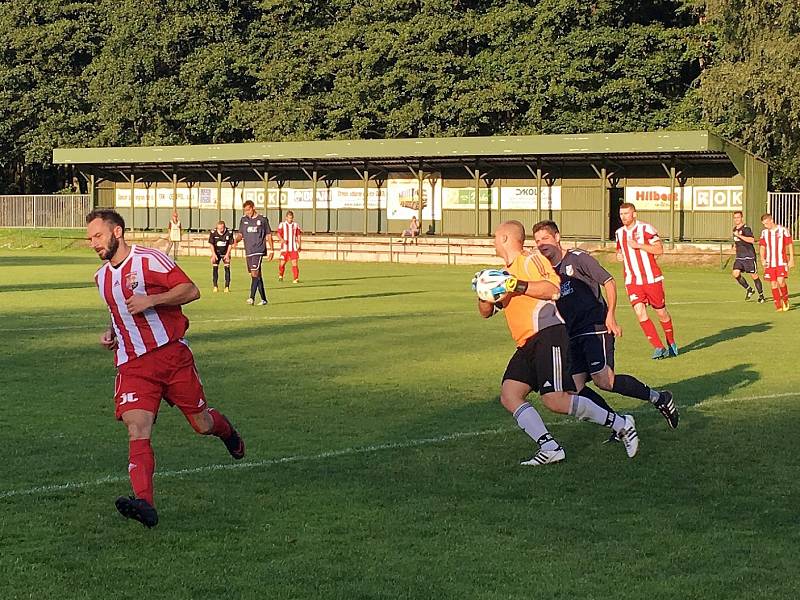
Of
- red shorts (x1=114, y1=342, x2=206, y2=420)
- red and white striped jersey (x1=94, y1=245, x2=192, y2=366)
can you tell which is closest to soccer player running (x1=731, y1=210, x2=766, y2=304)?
red shorts (x1=114, y1=342, x2=206, y2=420)

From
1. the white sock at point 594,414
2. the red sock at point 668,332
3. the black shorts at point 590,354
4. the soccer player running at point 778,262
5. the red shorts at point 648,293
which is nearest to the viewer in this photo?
the white sock at point 594,414

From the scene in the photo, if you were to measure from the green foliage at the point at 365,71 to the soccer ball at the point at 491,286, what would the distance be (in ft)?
121

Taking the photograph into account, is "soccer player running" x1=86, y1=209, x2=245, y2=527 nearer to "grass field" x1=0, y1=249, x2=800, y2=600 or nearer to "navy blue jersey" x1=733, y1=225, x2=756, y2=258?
"grass field" x1=0, y1=249, x2=800, y2=600

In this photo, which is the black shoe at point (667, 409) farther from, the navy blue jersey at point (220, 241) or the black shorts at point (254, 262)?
the navy blue jersey at point (220, 241)

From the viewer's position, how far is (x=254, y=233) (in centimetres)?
2708

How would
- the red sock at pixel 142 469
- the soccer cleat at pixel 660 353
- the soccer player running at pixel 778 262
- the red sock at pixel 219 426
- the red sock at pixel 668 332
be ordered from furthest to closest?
1. the soccer player running at pixel 778 262
2. the red sock at pixel 668 332
3. the soccer cleat at pixel 660 353
4. the red sock at pixel 219 426
5. the red sock at pixel 142 469

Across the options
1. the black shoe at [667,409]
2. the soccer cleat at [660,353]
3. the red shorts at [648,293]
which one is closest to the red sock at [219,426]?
the black shoe at [667,409]

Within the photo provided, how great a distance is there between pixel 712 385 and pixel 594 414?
4742mm

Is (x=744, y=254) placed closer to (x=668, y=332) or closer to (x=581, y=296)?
(x=668, y=332)

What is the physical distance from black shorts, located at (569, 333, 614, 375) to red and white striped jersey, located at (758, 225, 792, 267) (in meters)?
15.4

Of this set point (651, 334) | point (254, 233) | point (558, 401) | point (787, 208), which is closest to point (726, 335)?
point (651, 334)

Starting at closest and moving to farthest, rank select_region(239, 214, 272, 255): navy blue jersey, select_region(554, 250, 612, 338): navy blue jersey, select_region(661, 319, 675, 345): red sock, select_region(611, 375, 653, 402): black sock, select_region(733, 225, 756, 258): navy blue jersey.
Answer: select_region(554, 250, 612, 338): navy blue jersey < select_region(611, 375, 653, 402): black sock < select_region(661, 319, 675, 345): red sock < select_region(239, 214, 272, 255): navy blue jersey < select_region(733, 225, 756, 258): navy blue jersey

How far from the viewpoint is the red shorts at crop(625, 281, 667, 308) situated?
57.3ft

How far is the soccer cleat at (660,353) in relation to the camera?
659 inches
